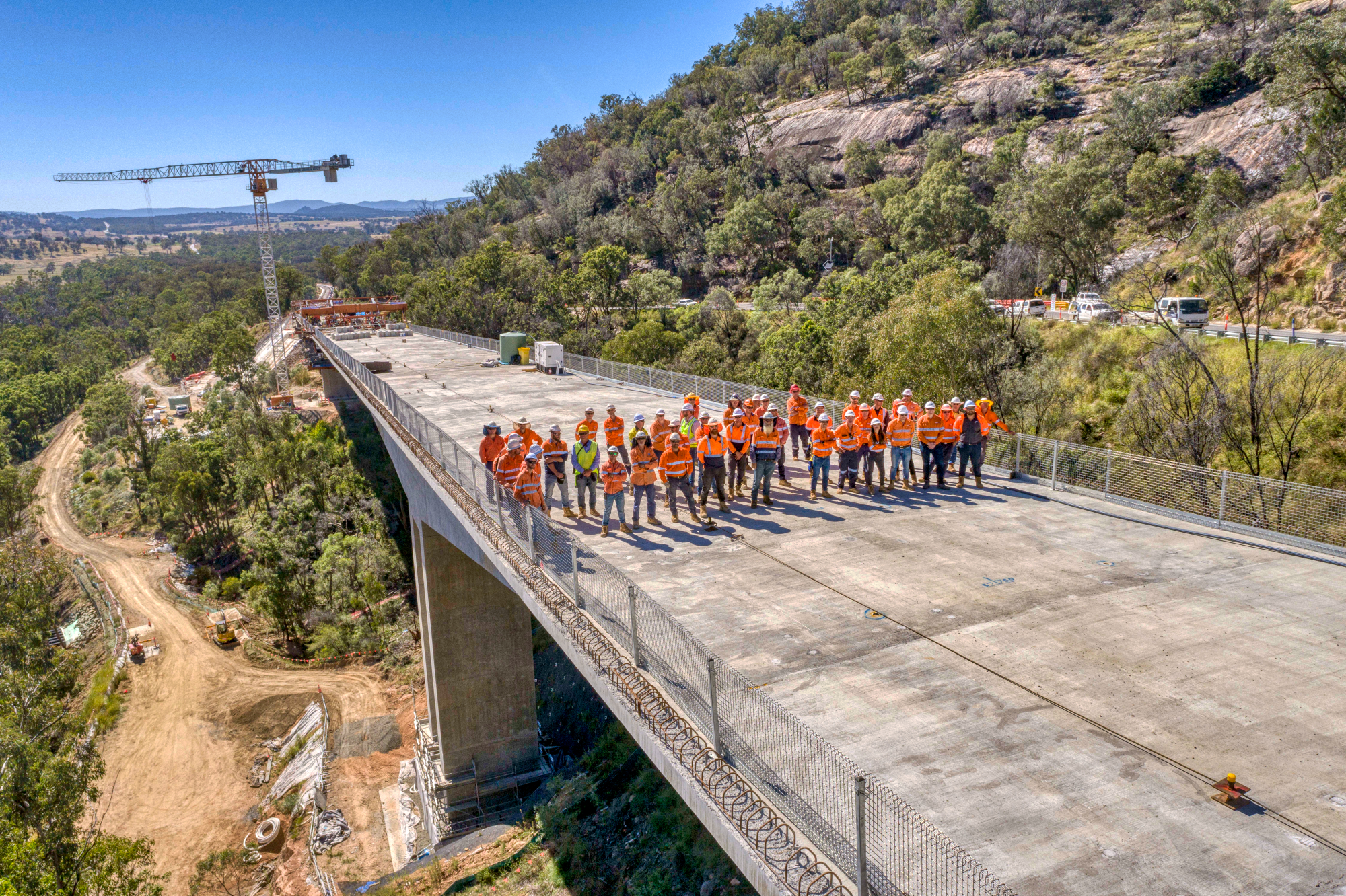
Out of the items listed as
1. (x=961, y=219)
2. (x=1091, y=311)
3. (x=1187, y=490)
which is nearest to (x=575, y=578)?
(x=1187, y=490)

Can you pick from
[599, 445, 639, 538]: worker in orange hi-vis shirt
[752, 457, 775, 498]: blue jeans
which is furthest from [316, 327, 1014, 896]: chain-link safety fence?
[752, 457, 775, 498]: blue jeans

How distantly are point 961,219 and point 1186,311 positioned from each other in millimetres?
41264

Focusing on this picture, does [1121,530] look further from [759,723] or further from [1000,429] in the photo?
[759,723]

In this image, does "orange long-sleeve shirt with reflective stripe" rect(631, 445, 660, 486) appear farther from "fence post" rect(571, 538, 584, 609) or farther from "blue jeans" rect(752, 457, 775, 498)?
"fence post" rect(571, 538, 584, 609)

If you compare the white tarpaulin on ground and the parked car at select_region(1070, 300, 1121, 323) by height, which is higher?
the parked car at select_region(1070, 300, 1121, 323)

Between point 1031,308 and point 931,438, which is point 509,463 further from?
point 1031,308

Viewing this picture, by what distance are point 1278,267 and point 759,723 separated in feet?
141

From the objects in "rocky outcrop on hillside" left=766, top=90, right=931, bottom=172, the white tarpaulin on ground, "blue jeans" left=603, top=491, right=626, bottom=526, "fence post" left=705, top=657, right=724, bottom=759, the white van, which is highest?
"rocky outcrop on hillside" left=766, top=90, right=931, bottom=172

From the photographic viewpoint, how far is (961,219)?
74375 millimetres

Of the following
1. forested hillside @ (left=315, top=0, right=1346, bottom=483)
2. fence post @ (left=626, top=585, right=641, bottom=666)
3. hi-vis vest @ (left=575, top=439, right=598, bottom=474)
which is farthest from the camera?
forested hillside @ (left=315, top=0, right=1346, bottom=483)

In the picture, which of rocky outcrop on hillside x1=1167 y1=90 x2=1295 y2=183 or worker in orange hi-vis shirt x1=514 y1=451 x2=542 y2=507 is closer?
worker in orange hi-vis shirt x1=514 y1=451 x2=542 y2=507

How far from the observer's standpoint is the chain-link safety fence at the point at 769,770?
6254 millimetres

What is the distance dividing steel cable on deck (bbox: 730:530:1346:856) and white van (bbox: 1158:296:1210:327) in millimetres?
26203

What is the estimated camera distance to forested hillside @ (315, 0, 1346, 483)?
32656 millimetres
